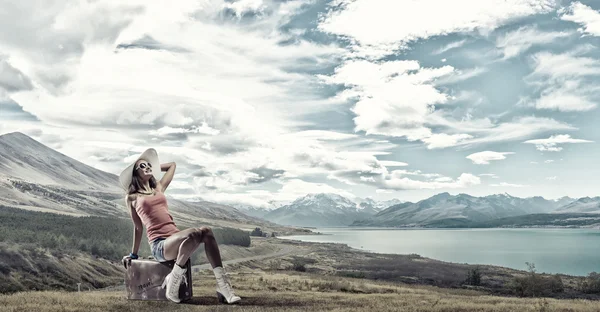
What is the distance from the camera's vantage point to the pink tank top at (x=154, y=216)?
1384 centimetres

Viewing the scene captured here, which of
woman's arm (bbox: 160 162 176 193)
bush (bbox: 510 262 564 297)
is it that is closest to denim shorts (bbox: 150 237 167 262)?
woman's arm (bbox: 160 162 176 193)

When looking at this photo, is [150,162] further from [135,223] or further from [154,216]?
[135,223]

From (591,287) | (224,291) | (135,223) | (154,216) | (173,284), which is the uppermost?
(154,216)

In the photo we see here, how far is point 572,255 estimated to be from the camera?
18025cm

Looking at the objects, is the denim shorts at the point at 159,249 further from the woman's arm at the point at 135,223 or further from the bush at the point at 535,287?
the bush at the point at 535,287

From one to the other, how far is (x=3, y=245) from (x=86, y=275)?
12941 millimetres

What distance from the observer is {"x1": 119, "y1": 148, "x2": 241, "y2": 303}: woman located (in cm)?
1315

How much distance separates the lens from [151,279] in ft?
46.3

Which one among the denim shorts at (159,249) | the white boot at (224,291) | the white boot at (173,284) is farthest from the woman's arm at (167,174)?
the white boot at (224,291)

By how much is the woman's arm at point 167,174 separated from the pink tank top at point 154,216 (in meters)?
0.56

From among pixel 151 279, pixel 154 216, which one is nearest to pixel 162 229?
pixel 154 216

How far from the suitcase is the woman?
22 centimetres

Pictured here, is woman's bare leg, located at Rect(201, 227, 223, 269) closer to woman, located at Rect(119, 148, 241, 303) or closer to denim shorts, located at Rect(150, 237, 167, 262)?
woman, located at Rect(119, 148, 241, 303)

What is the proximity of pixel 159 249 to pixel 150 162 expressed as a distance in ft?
8.93
